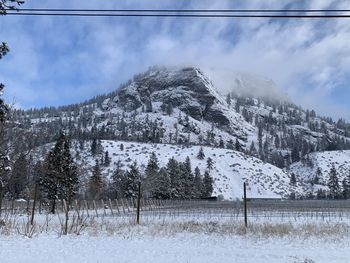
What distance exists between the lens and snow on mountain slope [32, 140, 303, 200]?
458 ft

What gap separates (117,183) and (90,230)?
8121 cm

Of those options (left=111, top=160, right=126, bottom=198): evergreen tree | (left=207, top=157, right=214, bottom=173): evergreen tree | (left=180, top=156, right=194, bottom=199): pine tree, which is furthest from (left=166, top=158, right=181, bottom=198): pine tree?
(left=207, top=157, right=214, bottom=173): evergreen tree

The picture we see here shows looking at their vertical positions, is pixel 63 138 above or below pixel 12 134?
above

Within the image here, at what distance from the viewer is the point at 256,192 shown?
139 m

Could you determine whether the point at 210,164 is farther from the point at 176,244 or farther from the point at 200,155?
the point at 176,244

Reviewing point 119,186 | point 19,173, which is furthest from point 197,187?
point 19,173

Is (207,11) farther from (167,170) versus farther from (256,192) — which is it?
(256,192)

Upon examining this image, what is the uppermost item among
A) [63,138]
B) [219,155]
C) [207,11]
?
[219,155]

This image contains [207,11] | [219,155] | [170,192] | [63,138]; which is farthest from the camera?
[219,155]

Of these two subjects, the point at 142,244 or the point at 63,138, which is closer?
the point at 142,244

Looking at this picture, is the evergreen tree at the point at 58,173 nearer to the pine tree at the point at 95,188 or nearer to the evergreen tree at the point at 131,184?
the evergreen tree at the point at 131,184

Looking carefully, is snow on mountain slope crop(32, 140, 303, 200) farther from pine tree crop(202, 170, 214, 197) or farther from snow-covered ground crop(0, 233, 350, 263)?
snow-covered ground crop(0, 233, 350, 263)

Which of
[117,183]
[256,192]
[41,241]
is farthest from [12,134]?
[256,192]

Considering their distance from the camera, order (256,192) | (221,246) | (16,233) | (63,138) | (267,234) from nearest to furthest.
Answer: (221,246) < (16,233) < (267,234) < (63,138) < (256,192)
